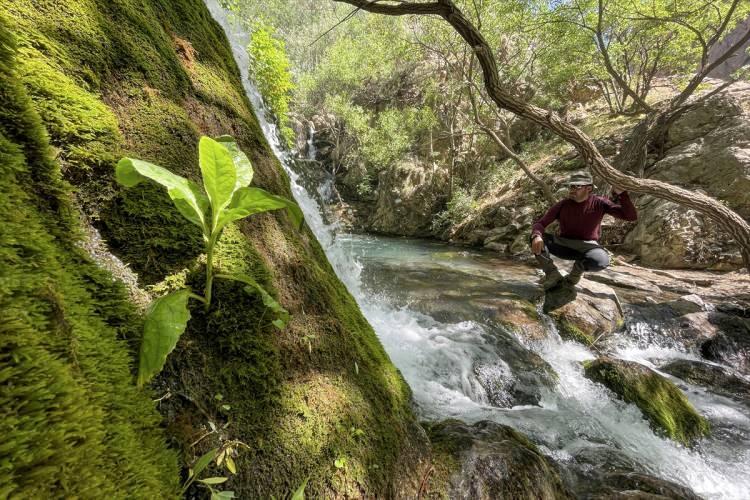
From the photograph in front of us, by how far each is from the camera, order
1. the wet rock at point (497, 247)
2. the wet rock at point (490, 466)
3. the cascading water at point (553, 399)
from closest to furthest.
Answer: the wet rock at point (490, 466), the cascading water at point (553, 399), the wet rock at point (497, 247)

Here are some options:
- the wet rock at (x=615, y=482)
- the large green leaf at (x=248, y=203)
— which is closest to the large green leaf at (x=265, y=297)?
the large green leaf at (x=248, y=203)

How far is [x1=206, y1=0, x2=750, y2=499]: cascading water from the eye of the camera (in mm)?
3123

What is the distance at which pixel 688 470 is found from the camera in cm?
310

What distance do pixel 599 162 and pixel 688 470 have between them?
11.5ft

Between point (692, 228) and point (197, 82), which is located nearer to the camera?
point (197, 82)

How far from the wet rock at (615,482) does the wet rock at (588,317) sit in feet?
8.69

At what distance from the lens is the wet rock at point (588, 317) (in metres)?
5.34

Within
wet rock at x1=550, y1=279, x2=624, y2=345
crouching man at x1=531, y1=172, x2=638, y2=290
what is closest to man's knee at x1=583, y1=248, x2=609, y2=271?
crouching man at x1=531, y1=172, x2=638, y2=290

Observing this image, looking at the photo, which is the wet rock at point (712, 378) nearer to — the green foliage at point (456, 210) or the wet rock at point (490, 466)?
the wet rock at point (490, 466)

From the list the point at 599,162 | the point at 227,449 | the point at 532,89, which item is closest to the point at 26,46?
the point at 227,449

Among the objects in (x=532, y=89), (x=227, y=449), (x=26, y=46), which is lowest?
(x=227, y=449)

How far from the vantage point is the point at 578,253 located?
17.8 feet

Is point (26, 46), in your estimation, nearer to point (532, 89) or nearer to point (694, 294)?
point (694, 294)

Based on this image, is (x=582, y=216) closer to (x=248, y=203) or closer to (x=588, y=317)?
(x=588, y=317)
